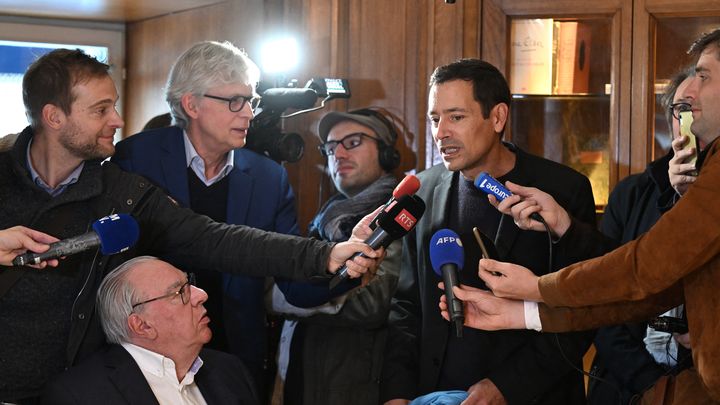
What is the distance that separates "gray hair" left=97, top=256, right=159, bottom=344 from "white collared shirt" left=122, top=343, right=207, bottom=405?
0.04 meters

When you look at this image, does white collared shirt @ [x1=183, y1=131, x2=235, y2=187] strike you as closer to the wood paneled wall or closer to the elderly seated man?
the elderly seated man

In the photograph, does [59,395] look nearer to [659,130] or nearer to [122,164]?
[122,164]

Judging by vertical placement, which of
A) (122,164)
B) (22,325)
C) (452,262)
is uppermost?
(122,164)

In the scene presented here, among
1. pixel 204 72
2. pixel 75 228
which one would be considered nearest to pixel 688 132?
pixel 204 72

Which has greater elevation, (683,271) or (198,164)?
(198,164)

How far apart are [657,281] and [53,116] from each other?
5.28ft

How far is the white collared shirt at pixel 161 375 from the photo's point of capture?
8.41 ft

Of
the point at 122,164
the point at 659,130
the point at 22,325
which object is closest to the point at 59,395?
the point at 22,325

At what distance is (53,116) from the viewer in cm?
271

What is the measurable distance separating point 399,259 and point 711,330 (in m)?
1.45

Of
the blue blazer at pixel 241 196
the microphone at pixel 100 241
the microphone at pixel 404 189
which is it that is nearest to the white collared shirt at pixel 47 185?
the microphone at pixel 100 241

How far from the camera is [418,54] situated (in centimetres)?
398

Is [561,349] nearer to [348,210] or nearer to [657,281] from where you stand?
[657,281]

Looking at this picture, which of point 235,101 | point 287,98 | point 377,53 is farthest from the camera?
point 377,53
